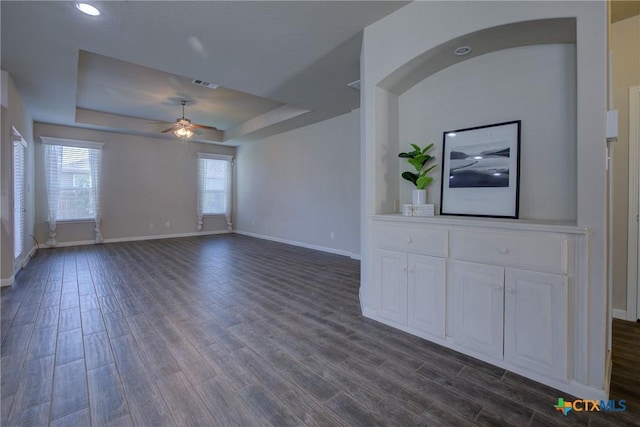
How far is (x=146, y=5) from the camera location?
91.8 inches

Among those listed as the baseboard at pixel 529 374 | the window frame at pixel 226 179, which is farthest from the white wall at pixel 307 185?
the baseboard at pixel 529 374

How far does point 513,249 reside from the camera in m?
1.83

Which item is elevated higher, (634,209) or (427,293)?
(634,209)

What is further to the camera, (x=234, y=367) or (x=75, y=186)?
(x=75, y=186)

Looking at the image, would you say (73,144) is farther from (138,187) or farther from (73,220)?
(73,220)

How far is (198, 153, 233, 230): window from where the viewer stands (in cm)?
834

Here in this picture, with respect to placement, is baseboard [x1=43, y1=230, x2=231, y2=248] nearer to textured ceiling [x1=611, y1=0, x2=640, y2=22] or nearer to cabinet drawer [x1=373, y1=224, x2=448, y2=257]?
cabinet drawer [x1=373, y1=224, x2=448, y2=257]

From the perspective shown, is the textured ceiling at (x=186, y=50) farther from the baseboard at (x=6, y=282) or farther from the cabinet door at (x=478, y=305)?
the baseboard at (x=6, y=282)

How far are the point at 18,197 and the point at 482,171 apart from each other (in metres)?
6.28

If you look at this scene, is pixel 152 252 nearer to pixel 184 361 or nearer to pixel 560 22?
pixel 184 361

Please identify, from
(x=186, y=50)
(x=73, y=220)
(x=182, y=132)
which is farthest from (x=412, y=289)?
(x=73, y=220)

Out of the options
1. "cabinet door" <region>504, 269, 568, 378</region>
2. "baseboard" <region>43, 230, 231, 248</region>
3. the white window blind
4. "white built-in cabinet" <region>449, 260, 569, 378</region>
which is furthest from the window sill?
"cabinet door" <region>504, 269, 568, 378</region>

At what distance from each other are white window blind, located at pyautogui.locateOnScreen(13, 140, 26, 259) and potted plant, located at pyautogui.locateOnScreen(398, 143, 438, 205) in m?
5.30

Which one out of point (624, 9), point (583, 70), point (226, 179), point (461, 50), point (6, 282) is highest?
point (624, 9)
